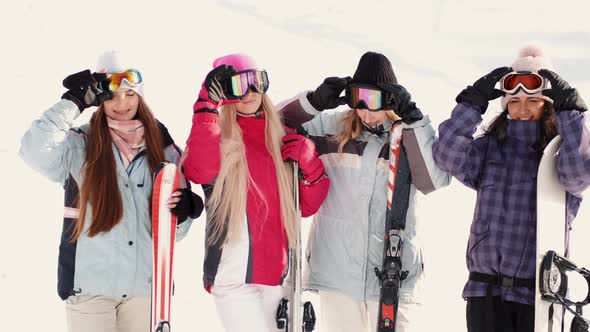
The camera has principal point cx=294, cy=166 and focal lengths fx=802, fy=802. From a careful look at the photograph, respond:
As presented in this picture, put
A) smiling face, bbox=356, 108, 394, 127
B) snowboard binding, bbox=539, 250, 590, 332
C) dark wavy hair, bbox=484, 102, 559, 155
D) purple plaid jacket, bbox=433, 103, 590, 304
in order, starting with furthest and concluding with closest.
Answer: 1. smiling face, bbox=356, 108, 394, 127
2. dark wavy hair, bbox=484, 102, 559, 155
3. purple plaid jacket, bbox=433, 103, 590, 304
4. snowboard binding, bbox=539, 250, 590, 332

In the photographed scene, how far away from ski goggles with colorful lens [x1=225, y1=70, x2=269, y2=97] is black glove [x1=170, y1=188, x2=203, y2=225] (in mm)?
544

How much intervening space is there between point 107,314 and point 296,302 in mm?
898

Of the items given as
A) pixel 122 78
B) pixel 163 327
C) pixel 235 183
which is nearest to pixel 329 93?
pixel 235 183

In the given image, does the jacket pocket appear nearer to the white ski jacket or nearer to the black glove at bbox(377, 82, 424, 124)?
the white ski jacket

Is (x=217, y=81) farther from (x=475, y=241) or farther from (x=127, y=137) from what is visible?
(x=475, y=241)

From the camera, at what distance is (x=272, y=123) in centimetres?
402

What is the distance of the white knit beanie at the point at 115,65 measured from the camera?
12.8ft

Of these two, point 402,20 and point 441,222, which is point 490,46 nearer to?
point 402,20

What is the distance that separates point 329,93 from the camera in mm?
4047

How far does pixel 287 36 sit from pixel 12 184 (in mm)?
16546

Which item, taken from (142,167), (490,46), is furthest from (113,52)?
(490,46)

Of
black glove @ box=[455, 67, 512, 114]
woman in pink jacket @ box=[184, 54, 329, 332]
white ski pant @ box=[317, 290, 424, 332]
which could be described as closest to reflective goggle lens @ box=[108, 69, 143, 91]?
woman in pink jacket @ box=[184, 54, 329, 332]

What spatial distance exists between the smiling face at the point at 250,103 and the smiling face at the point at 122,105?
0.51 meters

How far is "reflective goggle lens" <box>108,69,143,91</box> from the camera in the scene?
3.88m
